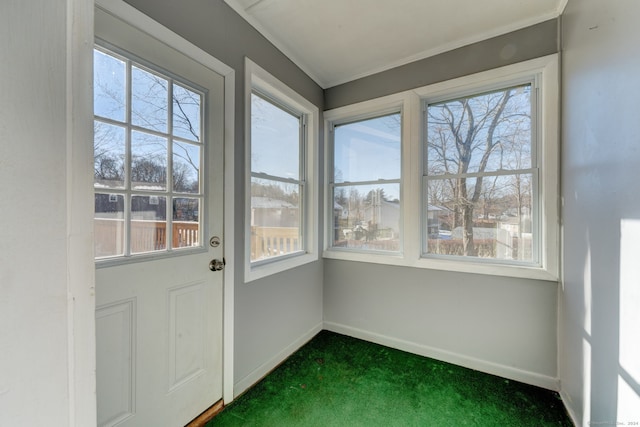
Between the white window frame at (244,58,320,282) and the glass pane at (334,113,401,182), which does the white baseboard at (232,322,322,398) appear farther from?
the glass pane at (334,113,401,182)

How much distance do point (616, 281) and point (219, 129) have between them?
6.89 feet

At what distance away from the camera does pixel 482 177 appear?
6.54 ft

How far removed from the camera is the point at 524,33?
179 cm

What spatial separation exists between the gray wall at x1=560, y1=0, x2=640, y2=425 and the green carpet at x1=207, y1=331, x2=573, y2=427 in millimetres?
292

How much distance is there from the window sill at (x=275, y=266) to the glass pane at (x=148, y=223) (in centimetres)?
59

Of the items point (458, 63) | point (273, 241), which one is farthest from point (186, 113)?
point (458, 63)

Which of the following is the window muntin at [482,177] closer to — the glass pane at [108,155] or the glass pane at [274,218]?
the glass pane at [274,218]

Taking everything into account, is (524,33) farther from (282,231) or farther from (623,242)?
(282,231)

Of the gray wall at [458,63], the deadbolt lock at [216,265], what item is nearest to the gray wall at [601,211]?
the gray wall at [458,63]

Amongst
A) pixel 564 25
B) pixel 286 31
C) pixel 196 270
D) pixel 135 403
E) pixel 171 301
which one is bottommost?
pixel 135 403

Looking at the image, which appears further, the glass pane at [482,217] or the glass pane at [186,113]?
the glass pane at [482,217]

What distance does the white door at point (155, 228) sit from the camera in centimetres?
110

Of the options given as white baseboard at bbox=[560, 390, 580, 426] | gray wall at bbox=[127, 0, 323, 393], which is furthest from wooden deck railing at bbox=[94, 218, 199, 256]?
white baseboard at bbox=[560, 390, 580, 426]

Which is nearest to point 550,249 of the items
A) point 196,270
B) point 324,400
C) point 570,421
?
point 570,421
